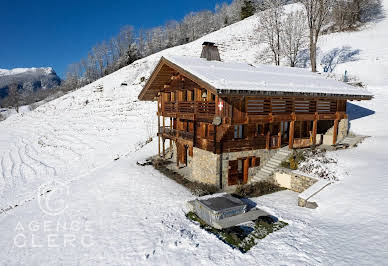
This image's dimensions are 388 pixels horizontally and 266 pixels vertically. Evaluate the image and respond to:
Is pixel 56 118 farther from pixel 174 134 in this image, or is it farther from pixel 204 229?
pixel 204 229

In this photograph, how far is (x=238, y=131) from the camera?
15523 mm

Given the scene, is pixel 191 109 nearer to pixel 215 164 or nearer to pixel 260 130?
pixel 215 164

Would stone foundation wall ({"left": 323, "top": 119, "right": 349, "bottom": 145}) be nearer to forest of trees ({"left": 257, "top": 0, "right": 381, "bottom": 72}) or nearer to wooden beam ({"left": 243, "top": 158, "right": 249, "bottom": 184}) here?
wooden beam ({"left": 243, "top": 158, "right": 249, "bottom": 184})

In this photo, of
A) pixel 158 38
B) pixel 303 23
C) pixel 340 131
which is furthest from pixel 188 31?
pixel 340 131

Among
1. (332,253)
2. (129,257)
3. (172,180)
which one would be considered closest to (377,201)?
(332,253)

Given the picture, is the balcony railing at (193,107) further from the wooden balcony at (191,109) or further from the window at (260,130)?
the window at (260,130)

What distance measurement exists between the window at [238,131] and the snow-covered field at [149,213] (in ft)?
13.9

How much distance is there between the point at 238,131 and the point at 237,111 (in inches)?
76.0

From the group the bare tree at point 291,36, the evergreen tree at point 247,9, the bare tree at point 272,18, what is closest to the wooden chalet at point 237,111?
the bare tree at point 291,36

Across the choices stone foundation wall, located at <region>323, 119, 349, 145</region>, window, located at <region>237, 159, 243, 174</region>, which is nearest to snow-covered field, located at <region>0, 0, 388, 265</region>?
stone foundation wall, located at <region>323, 119, 349, 145</region>

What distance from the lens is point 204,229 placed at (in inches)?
A: 395

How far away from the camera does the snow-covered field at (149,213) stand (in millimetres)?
8516

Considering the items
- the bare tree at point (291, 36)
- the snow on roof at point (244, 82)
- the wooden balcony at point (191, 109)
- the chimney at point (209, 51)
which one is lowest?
the wooden balcony at point (191, 109)

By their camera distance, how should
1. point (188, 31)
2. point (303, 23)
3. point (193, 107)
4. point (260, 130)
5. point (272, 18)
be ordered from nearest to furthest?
1. point (193, 107)
2. point (260, 130)
3. point (272, 18)
4. point (303, 23)
5. point (188, 31)
